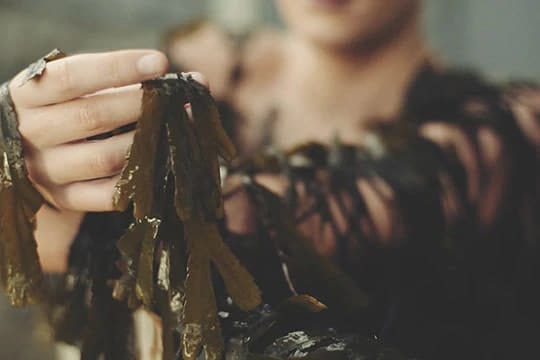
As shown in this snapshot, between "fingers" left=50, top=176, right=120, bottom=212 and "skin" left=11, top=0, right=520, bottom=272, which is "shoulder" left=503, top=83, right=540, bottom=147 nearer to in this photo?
"skin" left=11, top=0, right=520, bottom=272

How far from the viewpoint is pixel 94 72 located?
49cm

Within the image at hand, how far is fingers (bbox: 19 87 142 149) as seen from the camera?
50 cm

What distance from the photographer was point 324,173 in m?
0.75

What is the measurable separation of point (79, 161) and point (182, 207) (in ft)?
0.33

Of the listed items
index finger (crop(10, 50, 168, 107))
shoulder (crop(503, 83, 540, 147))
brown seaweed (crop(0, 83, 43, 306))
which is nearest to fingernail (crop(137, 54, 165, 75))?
index finger (crop(10, 50, 168, 107))

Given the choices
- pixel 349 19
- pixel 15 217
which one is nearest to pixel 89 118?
pixel 15 217

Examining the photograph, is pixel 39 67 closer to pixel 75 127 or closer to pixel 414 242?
pixel 75 127

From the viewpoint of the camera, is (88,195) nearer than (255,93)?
Yes

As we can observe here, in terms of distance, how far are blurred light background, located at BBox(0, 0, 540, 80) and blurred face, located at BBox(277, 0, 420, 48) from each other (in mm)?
723

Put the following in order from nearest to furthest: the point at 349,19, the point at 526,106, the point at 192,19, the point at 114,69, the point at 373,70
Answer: the point at 114,69 → the point at 526,106 → the point at 349,19 → the point at 373,70 → the point at 192,19

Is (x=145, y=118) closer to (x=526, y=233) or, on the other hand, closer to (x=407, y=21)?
(x=526, y=233)

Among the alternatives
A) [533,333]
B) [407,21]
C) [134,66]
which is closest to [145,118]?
[134,66]

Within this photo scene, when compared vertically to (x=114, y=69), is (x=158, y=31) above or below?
above

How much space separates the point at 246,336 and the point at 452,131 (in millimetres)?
594
